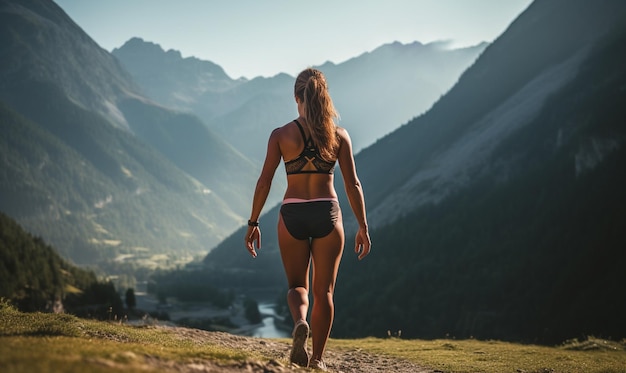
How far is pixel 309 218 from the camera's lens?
305 inches

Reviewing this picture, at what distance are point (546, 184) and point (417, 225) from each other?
36840mm

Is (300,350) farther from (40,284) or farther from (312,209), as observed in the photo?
(40,284)

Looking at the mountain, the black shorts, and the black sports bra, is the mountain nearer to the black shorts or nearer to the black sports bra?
the black shorts

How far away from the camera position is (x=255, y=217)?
8414mm

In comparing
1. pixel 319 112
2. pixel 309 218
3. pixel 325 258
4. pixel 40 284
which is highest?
pixel 40 284

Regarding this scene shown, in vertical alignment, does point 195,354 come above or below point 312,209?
below

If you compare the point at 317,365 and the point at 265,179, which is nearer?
the point at 317,365

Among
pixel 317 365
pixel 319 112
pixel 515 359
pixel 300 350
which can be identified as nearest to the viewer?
pixel 300 350

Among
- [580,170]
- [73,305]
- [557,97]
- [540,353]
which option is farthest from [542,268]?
[540,353]

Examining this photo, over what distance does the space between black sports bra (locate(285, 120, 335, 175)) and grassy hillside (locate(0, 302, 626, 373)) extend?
8.72 feet

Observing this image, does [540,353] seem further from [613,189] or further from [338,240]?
[613,189]

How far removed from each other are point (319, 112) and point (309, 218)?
5.15 ft

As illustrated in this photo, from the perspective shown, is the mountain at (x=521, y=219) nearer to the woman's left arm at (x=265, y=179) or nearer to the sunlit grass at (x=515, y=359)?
the sunlit grass at (x=515, y=359)

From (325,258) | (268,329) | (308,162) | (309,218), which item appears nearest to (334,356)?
(325,258)
